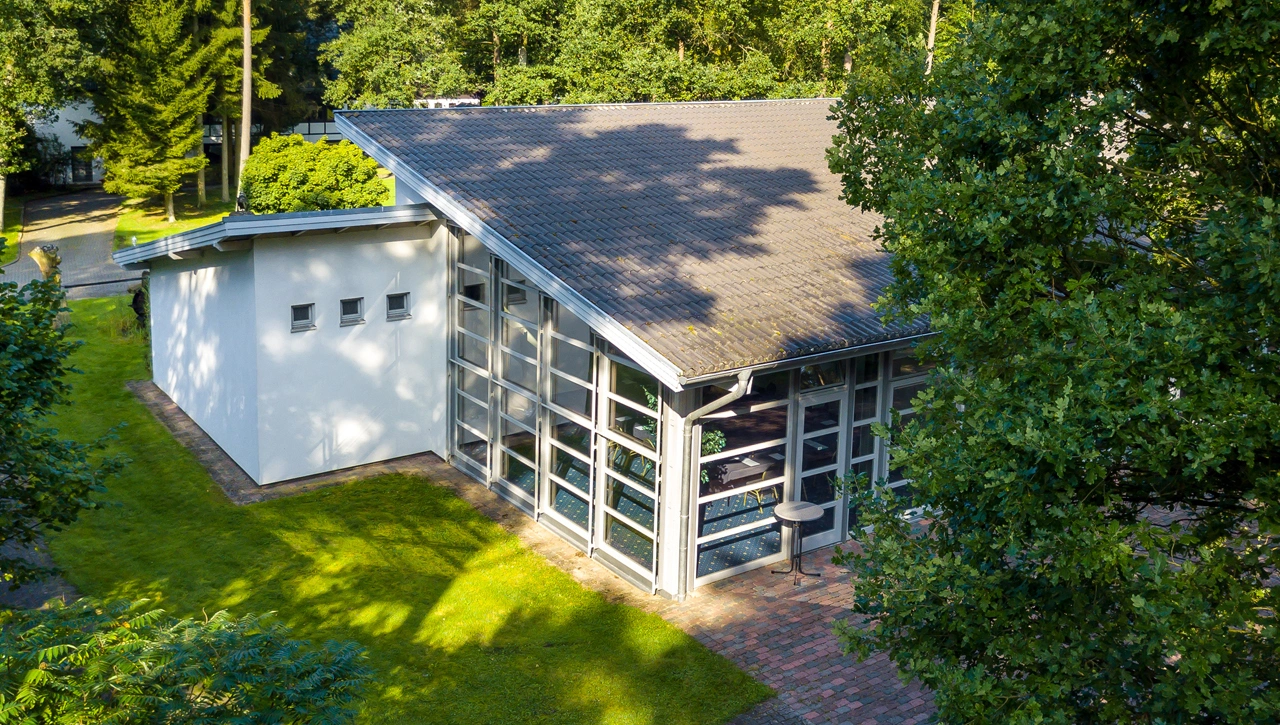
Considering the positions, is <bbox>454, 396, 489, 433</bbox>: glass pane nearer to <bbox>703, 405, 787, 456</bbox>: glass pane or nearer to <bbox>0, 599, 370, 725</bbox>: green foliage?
<bbox>703, 405, 787, 456</bbox>: glass pane

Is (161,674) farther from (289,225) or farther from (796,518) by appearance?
(289,225)

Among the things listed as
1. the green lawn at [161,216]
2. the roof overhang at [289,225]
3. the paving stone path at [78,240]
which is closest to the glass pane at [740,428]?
the roof overhang at [289,225]

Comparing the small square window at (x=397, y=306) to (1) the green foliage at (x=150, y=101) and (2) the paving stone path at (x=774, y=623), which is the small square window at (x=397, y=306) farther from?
(1) the green foliage at (x=150, y=101)

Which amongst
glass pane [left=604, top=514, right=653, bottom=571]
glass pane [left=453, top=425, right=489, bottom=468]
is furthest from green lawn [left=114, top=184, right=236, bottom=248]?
glass pane [left=604, top=514, right=653, bottom=571]

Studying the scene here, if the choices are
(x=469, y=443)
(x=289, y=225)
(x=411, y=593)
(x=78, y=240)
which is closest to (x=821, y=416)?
(x=411, y=593)

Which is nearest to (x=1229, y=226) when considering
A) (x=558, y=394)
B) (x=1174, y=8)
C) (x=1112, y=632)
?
(x=1174, y=8)

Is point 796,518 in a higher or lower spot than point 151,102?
lower

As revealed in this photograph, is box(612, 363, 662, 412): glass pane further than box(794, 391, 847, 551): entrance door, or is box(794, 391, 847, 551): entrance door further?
box(794, 391, 847, 551): entrance door
